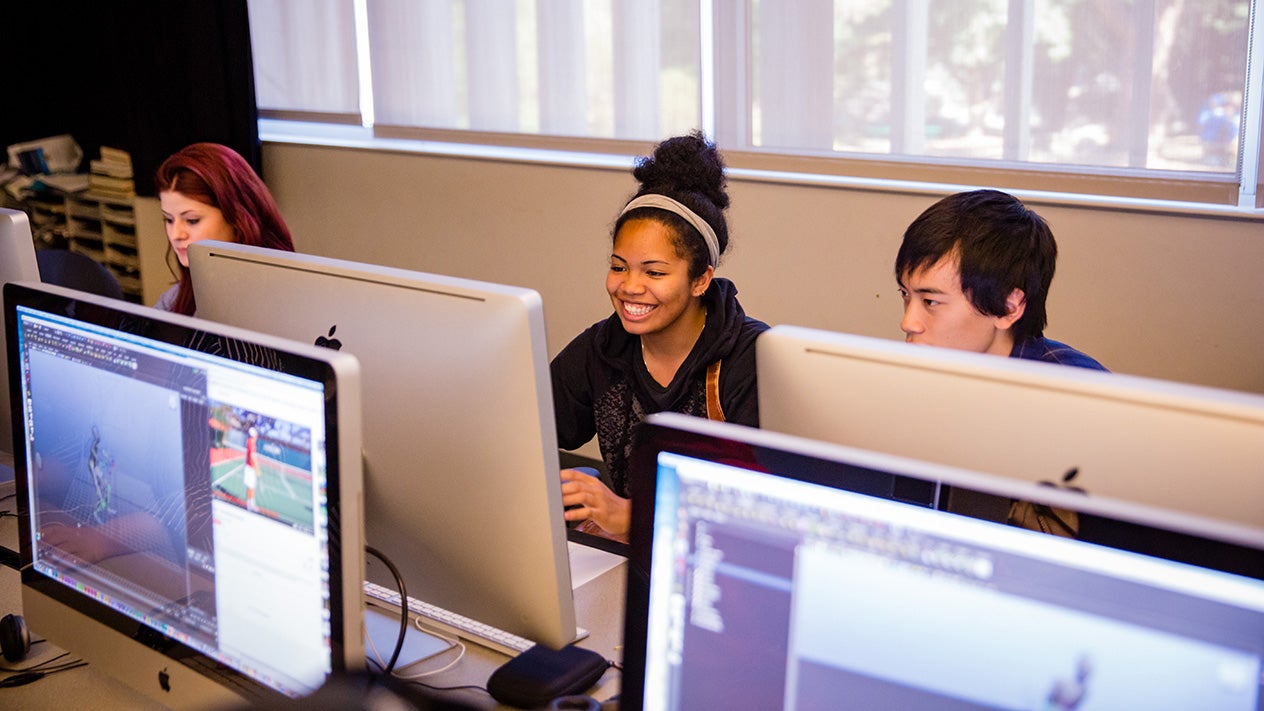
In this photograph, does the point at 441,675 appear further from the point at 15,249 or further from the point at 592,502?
the point at 15,249

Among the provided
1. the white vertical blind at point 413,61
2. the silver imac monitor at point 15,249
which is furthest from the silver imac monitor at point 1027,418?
the white vertical blind at point 413,61

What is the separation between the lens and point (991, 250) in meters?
1.82

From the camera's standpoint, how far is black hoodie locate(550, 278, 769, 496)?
1950mm

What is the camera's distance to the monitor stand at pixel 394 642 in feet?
4.43

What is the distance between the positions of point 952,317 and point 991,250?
120 mm

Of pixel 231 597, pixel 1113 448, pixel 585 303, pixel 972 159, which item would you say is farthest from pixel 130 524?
pixel 585 303

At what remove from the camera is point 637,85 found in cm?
352

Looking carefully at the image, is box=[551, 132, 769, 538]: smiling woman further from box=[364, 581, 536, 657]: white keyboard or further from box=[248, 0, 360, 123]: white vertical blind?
box=[248, 0, 360, 123]: white vertical blind

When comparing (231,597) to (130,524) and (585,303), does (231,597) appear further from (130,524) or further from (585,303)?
(585,303)

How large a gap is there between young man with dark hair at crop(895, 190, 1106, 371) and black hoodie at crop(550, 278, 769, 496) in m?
0.28

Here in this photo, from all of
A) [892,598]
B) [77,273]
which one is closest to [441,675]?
[892,598]

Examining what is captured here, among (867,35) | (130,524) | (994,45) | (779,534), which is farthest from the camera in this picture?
(867,35)

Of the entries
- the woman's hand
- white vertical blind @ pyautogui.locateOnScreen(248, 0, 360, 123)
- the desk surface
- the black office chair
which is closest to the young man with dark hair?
the woman's hand

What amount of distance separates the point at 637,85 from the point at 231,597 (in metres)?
2.66
